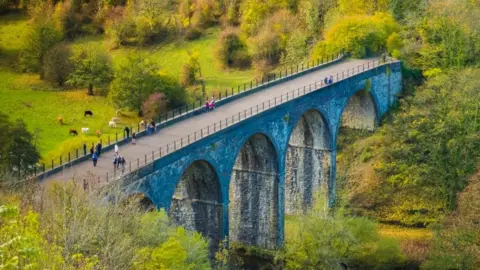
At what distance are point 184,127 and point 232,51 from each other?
150 feet

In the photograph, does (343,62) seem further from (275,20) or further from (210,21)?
(210,21)

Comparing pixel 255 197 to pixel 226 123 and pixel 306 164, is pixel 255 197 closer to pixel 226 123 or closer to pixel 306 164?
pixel 306 164

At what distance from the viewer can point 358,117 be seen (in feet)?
274

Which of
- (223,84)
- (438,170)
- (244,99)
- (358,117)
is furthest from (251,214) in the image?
(223,84)

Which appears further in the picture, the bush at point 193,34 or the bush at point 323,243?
the bush at point 193,34

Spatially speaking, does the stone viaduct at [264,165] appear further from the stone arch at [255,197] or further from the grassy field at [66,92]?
the grassy field at [66,92]

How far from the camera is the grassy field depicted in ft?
293

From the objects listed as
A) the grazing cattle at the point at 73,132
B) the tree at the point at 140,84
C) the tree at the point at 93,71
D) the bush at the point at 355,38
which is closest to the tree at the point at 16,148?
the grazing cattle at the point at 73,132

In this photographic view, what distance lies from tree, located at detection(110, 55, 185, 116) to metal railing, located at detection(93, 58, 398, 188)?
1937cm

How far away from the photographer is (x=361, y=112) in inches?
3282

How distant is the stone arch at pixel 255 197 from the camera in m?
65.8

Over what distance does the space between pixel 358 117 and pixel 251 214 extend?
21642 millimetres

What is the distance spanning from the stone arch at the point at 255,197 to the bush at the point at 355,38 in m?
25.0

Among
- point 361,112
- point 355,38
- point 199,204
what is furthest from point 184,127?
point 355,38
